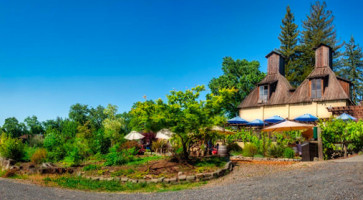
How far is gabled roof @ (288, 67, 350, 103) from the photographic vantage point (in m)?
27.8

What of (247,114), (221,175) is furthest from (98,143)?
(247,114)

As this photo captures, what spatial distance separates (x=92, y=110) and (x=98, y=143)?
2078 inches

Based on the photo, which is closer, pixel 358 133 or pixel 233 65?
pixel 358 133

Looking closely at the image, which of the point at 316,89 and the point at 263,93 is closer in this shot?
the point at 316,89

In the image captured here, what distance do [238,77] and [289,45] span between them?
995 centimetres

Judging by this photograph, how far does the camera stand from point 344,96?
27.2 meters

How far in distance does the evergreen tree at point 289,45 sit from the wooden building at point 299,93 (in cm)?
563

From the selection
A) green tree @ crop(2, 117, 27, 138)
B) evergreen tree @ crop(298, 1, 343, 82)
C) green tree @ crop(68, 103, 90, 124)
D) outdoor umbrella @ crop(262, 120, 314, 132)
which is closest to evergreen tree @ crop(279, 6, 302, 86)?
evergreen tree @ crop(298, 1, 343, 82)

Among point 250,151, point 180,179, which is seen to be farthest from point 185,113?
point 250,151

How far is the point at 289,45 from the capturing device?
42.0 meters

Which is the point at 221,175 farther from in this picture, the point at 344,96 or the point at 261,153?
the point at 344,96

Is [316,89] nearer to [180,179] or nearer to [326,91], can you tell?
[326,91]

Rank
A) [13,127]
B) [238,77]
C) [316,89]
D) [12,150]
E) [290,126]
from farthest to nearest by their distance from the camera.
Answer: [13,127]
[238,77]
[316,89]
[290,126]
[12,150]

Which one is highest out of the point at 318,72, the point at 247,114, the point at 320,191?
the point at 318,72
